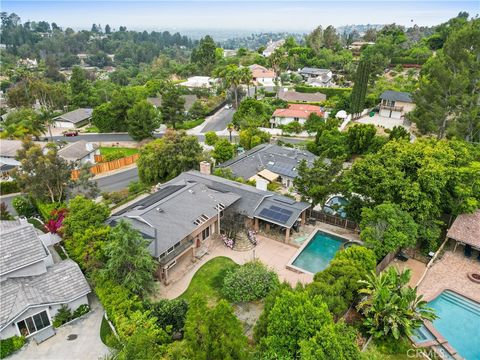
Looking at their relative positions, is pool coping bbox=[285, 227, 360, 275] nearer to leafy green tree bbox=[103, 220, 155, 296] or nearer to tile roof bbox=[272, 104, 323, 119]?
leafy green tree bbox=[103, 220, 155, 296]

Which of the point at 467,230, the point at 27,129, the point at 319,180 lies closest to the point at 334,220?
the point at 319,180

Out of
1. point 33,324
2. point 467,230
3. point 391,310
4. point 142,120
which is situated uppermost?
point 142,120

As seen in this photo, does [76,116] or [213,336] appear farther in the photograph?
[76,116]

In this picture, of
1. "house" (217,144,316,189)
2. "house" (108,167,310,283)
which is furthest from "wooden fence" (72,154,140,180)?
"house" (108,167,310,283)

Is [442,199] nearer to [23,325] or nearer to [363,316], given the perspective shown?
[363,316]

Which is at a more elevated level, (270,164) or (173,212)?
(173,212)

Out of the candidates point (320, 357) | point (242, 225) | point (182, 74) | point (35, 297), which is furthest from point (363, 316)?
point (182, 74)

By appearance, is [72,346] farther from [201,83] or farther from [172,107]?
[201,83]
